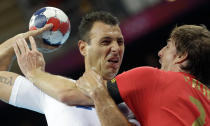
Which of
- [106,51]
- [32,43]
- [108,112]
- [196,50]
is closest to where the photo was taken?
[108,112]

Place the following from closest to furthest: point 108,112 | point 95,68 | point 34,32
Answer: point 108,112 → point 34,32 → point 95,68

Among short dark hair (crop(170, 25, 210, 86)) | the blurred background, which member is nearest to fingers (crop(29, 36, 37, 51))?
short dark hair (crop(170, 25, 210, 86))

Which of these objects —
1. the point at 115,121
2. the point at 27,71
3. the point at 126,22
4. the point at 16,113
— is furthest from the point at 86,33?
the point at 16,113

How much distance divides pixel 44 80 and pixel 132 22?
582cm

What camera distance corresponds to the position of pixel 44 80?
2.63m

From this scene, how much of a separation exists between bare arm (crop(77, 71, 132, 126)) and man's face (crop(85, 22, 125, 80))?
96 cm

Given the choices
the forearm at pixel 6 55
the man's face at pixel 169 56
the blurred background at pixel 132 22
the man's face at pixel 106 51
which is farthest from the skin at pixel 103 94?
the blurred background at pixel 132 22

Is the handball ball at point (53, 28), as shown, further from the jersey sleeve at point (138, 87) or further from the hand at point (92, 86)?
the jersey sleeve at point (138, 87)

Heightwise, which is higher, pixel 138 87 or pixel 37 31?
pixel 37 31

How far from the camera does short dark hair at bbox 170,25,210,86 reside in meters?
2.61

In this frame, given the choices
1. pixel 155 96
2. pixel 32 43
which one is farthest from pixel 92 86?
pixel 32 43

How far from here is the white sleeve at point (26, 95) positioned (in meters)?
2.87

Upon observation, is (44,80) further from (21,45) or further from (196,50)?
(196,50)

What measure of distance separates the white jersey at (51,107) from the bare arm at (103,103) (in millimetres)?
397
